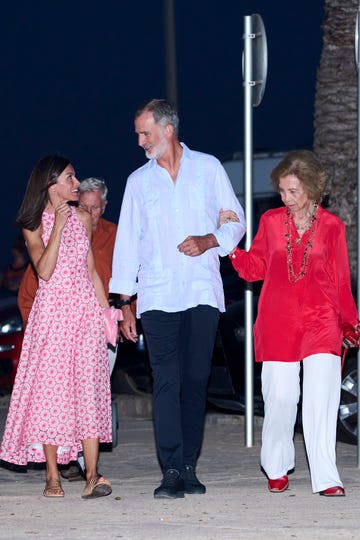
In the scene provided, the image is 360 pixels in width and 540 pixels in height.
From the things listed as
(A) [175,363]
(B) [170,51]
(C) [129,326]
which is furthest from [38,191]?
(B) [170,51]

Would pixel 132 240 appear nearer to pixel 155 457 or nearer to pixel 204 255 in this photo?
pixel 204 255

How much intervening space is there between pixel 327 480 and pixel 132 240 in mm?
1611

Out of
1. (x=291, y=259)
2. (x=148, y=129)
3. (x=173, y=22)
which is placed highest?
(x=173, y=22)

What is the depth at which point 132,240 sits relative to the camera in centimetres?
802

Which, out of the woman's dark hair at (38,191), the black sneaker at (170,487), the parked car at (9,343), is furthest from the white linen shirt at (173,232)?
the parked car at (9,343)

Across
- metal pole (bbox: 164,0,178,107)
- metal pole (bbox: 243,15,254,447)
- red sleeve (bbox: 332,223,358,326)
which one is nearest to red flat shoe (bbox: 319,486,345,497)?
red sleeve (bbox: 332,223,358,326)

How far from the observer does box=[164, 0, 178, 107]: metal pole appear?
1789 centimetres

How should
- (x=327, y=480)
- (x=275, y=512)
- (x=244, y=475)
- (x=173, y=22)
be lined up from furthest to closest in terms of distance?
(x=173, y=22) < (x=244, y=475) < (x=327, y=480) < (x=275, y=512)

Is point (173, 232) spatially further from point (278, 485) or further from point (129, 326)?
point (278, 485)

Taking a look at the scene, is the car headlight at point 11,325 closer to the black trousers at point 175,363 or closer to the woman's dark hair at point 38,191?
the woman's dark hair at point 38,191

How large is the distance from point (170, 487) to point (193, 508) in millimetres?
324

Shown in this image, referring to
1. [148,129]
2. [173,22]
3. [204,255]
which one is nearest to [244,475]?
[204,255]

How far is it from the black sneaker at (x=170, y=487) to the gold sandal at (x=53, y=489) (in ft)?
1.81

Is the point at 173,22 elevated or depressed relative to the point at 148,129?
elevated
